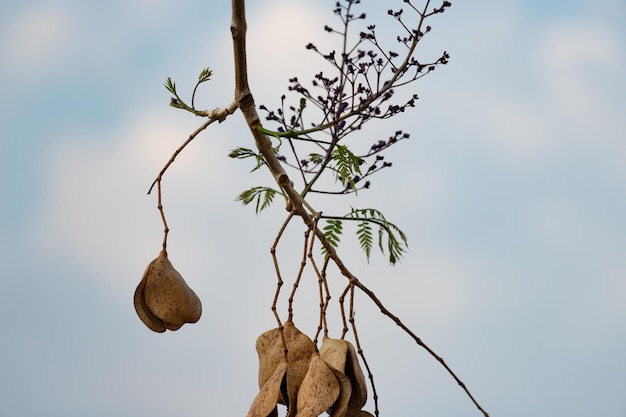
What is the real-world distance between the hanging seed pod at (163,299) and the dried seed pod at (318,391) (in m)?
0.44

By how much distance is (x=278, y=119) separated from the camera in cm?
286

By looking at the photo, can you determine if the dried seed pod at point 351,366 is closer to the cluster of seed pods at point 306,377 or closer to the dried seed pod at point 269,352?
the cluster of seed pods at point 306,377

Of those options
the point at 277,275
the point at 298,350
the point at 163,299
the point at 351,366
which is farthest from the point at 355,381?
the point at 163,299

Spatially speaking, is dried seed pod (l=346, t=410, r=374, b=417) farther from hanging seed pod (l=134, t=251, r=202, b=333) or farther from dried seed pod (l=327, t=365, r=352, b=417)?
hanging seed pod (l=134, t=251, r=202, b=333)

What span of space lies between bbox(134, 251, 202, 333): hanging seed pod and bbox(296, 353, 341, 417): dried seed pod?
0.44 m

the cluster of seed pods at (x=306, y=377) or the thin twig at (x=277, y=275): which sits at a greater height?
the thin twig at (x=277, y=275)

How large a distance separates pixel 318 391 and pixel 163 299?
530 mm

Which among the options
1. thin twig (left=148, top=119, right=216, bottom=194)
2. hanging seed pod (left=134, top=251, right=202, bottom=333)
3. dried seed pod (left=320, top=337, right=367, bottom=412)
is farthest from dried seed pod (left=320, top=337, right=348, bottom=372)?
thin twig (left=148, top=119, right=216, bottom=194)

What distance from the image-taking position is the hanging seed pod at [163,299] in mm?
2641

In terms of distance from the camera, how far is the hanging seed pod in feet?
8.66

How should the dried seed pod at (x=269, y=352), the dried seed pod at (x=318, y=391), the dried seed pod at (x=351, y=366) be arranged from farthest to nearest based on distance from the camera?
the dried seed pod at (x=269, y=352), the dried seed pod at (x=351, y=366), the dried seed pod at (x=318, y=391)

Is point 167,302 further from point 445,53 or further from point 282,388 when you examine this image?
point 445,53

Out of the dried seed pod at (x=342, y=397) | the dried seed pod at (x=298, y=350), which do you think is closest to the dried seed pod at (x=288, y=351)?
the dried seed pod at (x=298, y=350)

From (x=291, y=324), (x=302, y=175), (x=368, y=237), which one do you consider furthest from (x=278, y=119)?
(x=291, y=324)
